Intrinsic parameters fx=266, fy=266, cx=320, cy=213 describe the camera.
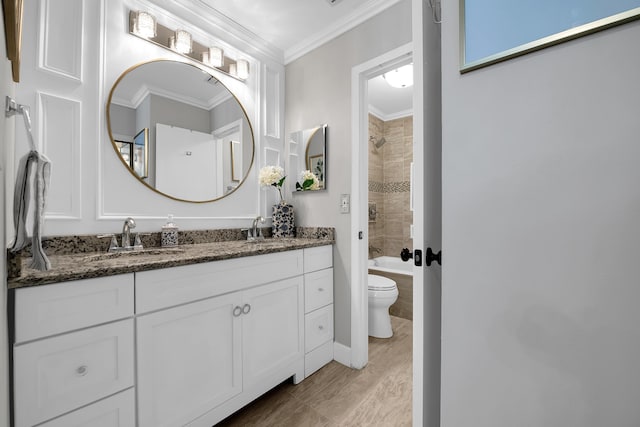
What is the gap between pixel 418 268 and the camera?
0.82 m

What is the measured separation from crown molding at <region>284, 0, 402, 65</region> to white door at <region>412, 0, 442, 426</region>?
3.58 ft

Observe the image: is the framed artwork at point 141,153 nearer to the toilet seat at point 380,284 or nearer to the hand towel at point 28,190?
the hand towel at point 28,190

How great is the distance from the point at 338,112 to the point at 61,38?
1.59m

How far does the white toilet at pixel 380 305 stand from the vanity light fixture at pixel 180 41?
2267 mm

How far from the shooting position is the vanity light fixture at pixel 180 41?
173 centimetres

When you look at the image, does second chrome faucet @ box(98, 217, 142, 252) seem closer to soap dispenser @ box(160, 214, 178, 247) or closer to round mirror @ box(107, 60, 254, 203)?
soap dispenser @ box(160, 214, 178, 247)

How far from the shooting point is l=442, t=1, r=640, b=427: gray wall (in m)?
0.56

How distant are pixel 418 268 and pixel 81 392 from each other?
119cm

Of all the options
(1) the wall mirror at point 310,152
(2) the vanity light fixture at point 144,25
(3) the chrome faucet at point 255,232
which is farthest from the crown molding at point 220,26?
(3) the chrome faucet at point 255,232

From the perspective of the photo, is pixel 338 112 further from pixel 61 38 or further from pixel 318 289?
pixel 61 38

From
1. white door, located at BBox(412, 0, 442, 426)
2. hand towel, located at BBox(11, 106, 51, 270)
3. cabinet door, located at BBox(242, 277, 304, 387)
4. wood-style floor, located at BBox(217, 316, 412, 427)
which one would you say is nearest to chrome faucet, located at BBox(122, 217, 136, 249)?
hand towel, located at BBox(11, 106, 51, 270)

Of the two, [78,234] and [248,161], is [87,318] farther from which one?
[248,161]

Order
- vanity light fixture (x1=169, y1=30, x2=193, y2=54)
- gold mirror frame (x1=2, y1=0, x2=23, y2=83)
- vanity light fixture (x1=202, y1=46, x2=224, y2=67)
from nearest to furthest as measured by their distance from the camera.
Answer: gold mirror frame (x1=2, y1=0, x2=23, y2=83), vanity light fixture (x1=169, y1=30, x2=193, y2=54), vanity light fixture (x1=202, y1=46, x2=224, y2=67)

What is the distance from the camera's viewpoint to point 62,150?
133cm
